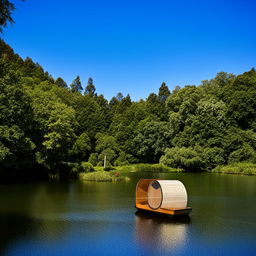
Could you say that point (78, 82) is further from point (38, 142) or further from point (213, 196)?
point (213, 196)

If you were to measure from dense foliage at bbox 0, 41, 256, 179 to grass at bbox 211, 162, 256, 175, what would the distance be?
5.43ft

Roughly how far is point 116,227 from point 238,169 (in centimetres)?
3472

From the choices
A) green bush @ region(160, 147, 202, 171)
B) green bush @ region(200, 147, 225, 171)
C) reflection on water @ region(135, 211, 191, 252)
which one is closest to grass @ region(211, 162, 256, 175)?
green bush @ region(200, 147, 225, 171)

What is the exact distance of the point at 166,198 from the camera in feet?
49.2

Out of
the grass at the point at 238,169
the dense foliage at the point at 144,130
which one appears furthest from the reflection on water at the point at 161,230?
the grass at the point at 238,169

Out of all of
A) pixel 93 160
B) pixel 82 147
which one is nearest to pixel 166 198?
pixel 93 160

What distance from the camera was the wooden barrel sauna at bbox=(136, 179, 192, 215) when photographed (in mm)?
14914

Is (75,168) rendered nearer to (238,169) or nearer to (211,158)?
(211,158)

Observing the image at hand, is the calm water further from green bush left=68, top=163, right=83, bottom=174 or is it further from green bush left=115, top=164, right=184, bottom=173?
green bush left=115, top=164, right=184, bottom=173

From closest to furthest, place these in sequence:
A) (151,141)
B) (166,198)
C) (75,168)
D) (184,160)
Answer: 1. (166,198)
2. (75,168)
3. (184,160)
4. (151,141)

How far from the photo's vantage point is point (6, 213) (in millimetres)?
16328

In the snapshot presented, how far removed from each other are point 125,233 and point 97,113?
53045 millimetres

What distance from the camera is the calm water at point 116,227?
10.9 m

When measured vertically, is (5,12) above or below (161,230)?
above
